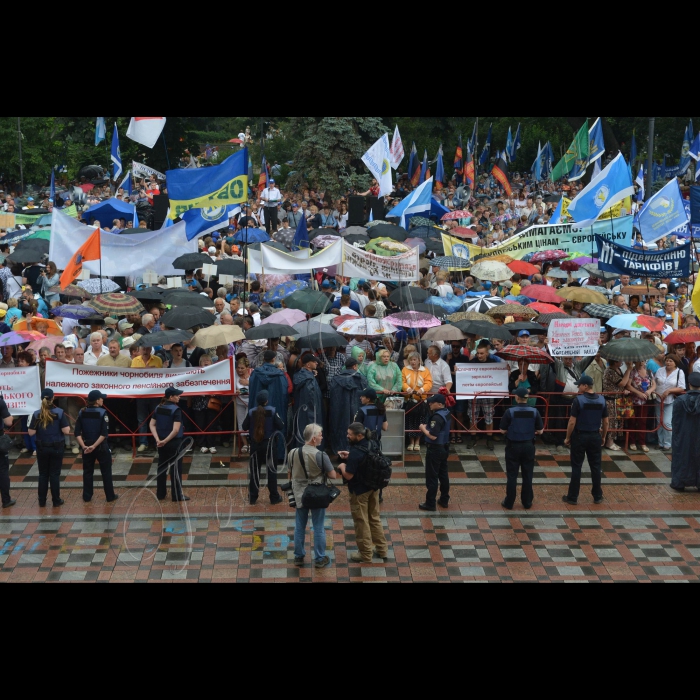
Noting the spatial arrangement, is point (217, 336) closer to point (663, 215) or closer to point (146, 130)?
point (146, 130)

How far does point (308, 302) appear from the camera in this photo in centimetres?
1495

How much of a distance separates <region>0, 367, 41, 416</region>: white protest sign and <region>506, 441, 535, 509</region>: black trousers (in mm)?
5493

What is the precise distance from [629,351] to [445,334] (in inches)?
93.0

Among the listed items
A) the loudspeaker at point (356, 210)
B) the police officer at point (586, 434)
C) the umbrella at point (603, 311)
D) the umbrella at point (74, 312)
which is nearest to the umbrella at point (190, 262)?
the umbrella at point (74, 312)

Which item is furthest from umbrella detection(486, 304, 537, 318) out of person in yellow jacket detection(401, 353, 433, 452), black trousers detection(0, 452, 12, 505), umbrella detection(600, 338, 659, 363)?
black trousers detection(0, 452, 12, 505)

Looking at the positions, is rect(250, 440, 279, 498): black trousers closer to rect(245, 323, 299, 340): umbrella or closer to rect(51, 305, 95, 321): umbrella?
rect(245, 323, 299, 340): umbrella

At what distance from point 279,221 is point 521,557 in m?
20.4

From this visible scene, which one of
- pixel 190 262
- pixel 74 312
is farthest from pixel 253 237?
pixel 74 312

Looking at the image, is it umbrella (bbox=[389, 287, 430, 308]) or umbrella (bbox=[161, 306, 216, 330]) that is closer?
umbrella (bbox=[161, 306, 216, 330])

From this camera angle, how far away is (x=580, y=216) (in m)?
18.2

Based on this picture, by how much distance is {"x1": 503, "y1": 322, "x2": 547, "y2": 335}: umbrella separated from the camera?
46.1 ft

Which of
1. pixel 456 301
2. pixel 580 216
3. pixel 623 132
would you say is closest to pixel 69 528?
pixel 456 301

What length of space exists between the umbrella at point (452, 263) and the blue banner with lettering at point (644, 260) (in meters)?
3.47

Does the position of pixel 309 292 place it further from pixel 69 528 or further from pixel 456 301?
pixel 69 528
